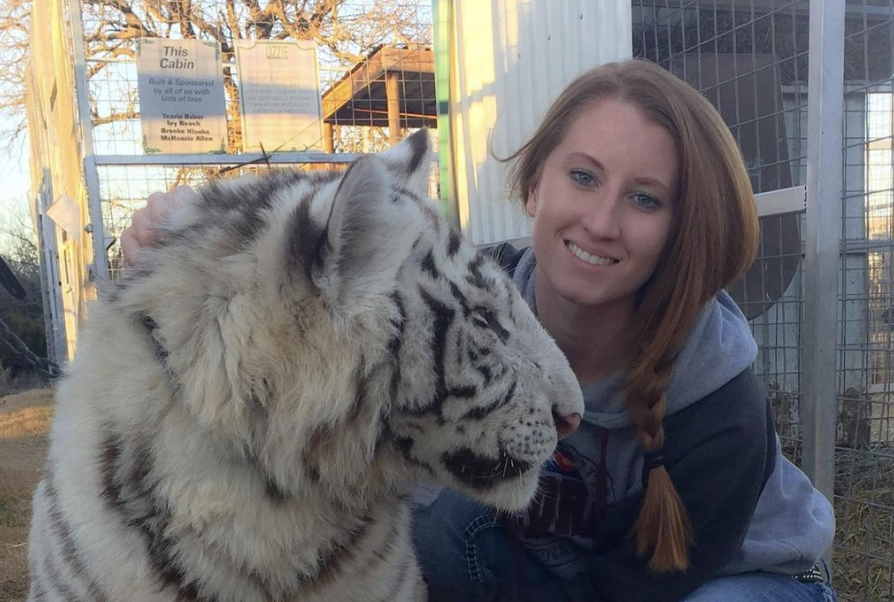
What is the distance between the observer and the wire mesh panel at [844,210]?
116 inches

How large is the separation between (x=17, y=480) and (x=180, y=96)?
10.1 feet

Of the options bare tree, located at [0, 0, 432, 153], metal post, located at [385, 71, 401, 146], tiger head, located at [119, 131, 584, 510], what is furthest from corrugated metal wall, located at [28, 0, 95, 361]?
tiger head, located at [119, 131, 584, 510]

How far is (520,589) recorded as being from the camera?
204 centimetres

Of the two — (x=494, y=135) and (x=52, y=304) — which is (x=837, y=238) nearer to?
(x=494, y=135)

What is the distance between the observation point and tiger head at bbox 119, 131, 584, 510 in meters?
1.21

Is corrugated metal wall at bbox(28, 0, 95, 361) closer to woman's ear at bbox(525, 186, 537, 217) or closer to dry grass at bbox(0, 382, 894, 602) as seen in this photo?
dry grass at bbox(0, 382, 894, 602)

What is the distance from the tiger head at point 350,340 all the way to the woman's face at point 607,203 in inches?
16.4

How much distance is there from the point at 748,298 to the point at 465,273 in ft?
8.16

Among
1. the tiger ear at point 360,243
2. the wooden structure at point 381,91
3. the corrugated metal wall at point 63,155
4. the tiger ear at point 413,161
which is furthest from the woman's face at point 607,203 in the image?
the wooden structure at point 381,91

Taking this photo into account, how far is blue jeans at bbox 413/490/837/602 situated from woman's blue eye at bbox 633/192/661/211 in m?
0.99

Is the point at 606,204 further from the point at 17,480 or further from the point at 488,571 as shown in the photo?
the point at 17,480

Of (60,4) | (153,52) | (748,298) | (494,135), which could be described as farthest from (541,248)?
(60,4)

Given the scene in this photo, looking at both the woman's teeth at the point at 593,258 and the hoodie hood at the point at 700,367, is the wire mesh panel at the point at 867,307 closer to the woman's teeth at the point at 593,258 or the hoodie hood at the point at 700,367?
the hoodie hood at the point at 700,367

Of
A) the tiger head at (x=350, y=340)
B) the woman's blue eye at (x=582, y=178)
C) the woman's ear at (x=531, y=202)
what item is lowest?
→ the tiger head at (x=350, y=340)
